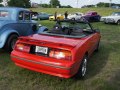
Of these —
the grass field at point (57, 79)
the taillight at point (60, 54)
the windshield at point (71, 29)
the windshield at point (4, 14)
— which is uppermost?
the windshield at point (4, 14)

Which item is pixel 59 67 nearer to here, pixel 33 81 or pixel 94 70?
pixel 33 81

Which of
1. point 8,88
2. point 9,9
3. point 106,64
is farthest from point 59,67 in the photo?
point 9,9

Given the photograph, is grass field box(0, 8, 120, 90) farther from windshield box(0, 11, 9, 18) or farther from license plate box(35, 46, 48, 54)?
windshield box(0, 11, 9, 18)

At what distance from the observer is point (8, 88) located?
491 cm

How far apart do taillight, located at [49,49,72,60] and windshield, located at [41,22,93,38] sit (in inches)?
41.8

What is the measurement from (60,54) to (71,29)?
5.96ft

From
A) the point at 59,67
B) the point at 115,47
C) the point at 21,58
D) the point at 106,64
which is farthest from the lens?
the point at 115,47

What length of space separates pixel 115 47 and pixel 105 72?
147 inches

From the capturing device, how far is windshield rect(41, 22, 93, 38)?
642 centimetres

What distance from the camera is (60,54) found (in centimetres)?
499

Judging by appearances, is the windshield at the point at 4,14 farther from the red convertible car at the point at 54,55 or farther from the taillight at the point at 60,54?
the taillight at the point at 60,54

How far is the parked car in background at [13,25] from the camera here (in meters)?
7.76

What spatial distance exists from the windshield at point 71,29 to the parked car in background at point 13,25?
1753 millimetres

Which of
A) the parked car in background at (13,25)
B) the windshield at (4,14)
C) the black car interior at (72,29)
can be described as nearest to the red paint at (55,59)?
the black car interior at (72,29)
